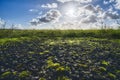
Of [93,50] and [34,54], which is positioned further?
[93,50]

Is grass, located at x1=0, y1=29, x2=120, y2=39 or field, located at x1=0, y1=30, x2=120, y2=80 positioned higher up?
grass, located at x1=0, y1=29, x2=120, y2=39

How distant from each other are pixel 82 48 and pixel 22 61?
17.5 feet

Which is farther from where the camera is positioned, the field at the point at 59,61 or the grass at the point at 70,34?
the grass at the point at 70,34

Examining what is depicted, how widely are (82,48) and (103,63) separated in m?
3.81

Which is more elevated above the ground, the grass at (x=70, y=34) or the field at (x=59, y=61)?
the grass at (x=70, y=34)

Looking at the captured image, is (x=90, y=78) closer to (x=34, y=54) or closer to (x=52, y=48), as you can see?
(x=34, y=54)

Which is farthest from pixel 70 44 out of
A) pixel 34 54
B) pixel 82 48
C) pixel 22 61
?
pixel 22 61

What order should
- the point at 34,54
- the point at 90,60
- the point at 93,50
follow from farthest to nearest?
the point at 93,50 → the point at 34,54 → the point at 90,60

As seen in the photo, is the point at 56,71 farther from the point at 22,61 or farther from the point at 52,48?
the point at 52,48

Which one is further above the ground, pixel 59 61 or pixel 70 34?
pixel 70 34

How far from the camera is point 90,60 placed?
16.3 meters

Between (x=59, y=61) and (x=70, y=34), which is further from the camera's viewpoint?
(x=70, y=34)

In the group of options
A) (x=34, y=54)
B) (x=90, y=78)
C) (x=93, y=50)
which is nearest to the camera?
(x=90, y=78)

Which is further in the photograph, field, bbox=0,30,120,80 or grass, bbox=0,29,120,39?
grass, bbox=0,29,120,39
